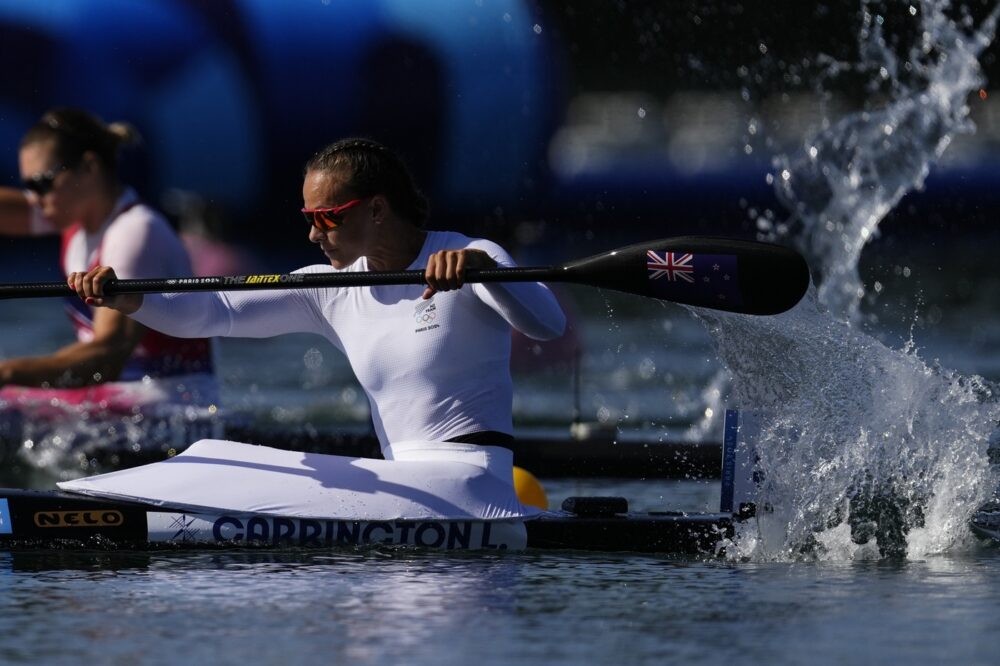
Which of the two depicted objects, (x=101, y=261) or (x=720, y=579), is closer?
(x=720, y=579)

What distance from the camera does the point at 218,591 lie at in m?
5.45

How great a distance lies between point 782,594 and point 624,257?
4.27ft

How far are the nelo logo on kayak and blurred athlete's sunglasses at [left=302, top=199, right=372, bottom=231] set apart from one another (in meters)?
1.12

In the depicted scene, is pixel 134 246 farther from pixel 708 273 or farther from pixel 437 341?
pixel 708 273

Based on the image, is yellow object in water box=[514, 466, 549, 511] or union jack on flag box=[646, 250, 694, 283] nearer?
union jack on flag box=[646, 250, 694, 283]

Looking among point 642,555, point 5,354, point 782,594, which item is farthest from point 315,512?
point 5,354

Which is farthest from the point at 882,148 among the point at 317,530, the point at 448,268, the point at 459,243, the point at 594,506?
the point at 317,530

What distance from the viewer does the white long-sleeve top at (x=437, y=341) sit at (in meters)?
5.88

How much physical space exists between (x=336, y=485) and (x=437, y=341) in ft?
1.82

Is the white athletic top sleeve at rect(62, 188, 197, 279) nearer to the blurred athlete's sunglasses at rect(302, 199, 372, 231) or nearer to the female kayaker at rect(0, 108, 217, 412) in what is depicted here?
the female kayaker at rect(0, 108, 217, 412)

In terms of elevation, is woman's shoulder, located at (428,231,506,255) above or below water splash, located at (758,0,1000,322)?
below

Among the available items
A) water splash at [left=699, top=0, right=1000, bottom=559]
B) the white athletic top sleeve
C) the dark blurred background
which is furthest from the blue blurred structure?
water splash at [left=699, top=0, right=1000, bottom=559]

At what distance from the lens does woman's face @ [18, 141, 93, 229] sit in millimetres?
8742

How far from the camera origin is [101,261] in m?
8.66
